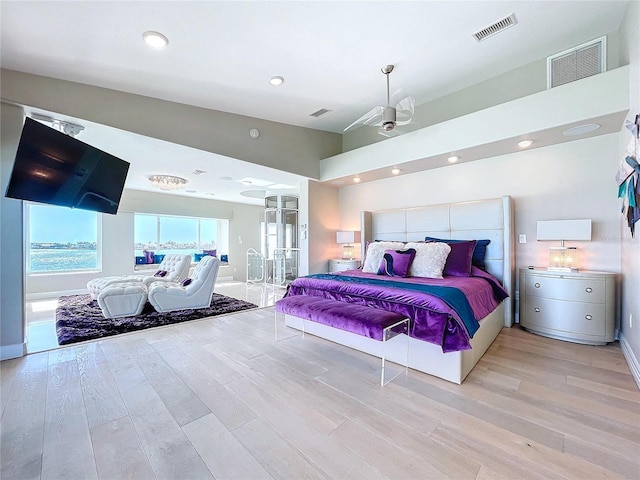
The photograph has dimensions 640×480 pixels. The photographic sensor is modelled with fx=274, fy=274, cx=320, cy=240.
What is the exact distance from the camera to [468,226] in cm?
397

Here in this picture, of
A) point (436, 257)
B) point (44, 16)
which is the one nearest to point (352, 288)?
point (436, 257)

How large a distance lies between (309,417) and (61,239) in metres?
7.48

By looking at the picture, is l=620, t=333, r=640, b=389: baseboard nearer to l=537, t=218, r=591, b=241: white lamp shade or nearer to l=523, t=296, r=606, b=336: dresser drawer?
l=523, t=296, r=606, b=336: dresser drawer

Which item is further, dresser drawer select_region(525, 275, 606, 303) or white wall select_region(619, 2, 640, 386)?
dresser drawer select_region(525, 275, 606, 303)

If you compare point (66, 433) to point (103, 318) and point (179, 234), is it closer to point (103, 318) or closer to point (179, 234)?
point (103, 318)

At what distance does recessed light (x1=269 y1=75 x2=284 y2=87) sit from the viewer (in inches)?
128

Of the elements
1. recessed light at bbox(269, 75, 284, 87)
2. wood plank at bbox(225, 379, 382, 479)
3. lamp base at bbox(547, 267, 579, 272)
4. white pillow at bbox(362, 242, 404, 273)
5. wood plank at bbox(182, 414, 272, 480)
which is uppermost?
recessed light at bbox(269, 75, 284, 87)

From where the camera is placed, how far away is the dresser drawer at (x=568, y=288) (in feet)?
9.48

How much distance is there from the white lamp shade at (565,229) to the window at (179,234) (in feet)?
25.9

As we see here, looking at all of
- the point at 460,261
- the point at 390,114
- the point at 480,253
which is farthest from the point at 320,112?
the point at 480,253

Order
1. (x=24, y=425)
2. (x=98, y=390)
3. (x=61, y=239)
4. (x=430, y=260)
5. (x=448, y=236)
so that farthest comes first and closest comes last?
(x=61, y=239) < (x=448, y=236) < (x=430, y=260) < (x=98, y=390) < (x=24, y=425)

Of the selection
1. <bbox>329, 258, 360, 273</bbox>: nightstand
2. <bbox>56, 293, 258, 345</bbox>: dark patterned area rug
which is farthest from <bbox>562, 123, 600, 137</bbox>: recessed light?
<bbox>56, 293, 258, 345</bbox>: dark patterned area rug

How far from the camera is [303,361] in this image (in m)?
2.64

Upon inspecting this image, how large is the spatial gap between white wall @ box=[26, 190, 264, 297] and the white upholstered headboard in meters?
5.25
